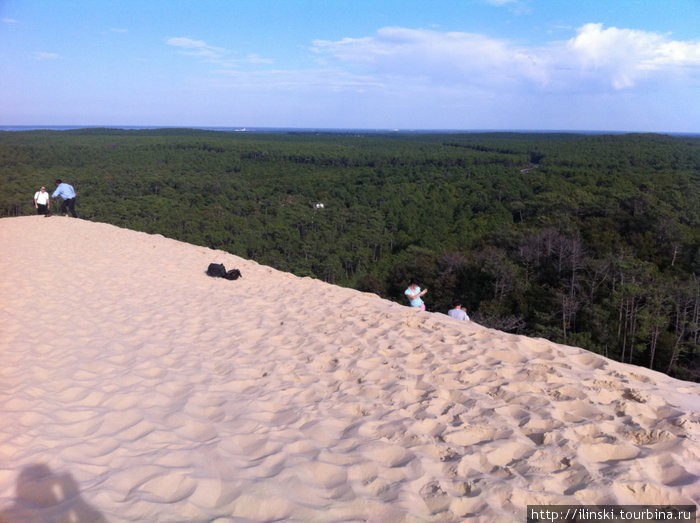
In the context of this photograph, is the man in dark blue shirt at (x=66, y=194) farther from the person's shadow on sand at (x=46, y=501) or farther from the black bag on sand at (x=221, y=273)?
the person's shadow on sand at (x=46, y=501)

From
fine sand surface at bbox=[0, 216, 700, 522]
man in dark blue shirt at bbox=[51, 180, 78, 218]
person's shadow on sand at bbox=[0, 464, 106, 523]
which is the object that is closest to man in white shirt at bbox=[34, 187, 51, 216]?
man in dark blue shirt at bbox=[51, 180, 78, 218]

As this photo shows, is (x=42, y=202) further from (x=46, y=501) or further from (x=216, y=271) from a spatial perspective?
(x=46, y=501)

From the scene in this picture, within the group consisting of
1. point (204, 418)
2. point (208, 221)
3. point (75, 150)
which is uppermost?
point (75, 150)

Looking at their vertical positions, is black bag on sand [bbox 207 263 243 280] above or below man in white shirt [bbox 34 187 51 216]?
below

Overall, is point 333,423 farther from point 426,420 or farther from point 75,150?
point 75,150

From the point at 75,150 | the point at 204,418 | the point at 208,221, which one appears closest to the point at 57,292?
the point at 204,418

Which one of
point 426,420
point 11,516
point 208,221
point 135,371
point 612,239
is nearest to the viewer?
point 11,516

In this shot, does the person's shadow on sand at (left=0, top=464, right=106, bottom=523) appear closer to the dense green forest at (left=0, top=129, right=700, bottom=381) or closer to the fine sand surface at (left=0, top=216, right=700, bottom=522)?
the fine sand surface at (left=0, top=216, right=700, bottom=522)

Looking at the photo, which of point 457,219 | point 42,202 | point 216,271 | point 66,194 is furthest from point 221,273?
point 457,219
